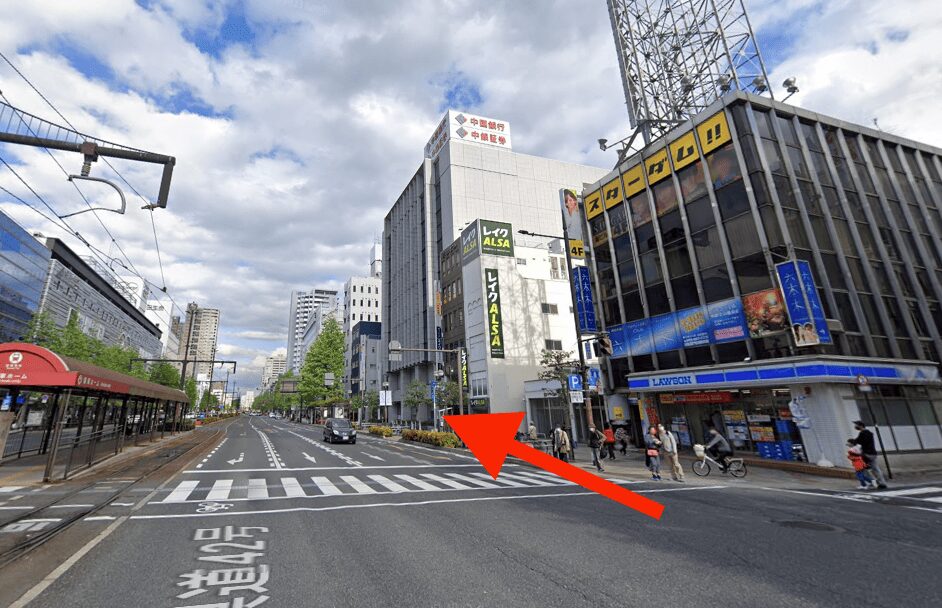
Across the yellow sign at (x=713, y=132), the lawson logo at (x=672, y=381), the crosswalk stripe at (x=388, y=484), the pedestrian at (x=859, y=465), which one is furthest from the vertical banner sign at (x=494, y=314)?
the pedestrian at (x=859, y=465)

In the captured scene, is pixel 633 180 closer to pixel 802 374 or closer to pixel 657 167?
pixel 657 167

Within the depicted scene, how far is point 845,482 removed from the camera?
14391mm

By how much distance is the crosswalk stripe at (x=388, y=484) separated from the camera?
12.8m

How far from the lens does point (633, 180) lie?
25.7 metres

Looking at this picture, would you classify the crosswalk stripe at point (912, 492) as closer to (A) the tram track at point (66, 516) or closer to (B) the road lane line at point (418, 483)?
(B) the road lane line at point (418, 483)

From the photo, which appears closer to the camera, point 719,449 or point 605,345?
point 719,449

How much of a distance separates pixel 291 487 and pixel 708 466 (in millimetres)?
15042

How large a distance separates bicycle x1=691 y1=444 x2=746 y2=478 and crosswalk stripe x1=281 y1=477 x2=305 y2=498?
14.1m

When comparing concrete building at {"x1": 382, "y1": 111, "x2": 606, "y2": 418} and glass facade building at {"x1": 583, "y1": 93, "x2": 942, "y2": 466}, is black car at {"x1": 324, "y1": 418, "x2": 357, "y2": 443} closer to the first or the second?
glass facade building at {"x1": 583, "y1": 93, "x2": 942, "y2": 466}

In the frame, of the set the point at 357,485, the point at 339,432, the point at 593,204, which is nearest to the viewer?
the point at 357,485

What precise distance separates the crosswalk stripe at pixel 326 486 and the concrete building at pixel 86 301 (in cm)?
5109

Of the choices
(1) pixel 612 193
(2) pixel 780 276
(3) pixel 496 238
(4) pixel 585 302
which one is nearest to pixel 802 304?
(2) pixel 780 276

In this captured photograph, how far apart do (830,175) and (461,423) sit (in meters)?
22.5

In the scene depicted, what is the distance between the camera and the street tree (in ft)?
233
